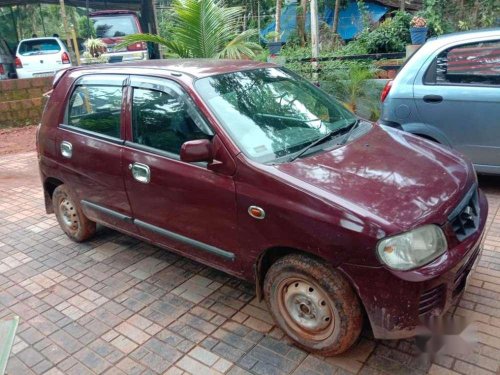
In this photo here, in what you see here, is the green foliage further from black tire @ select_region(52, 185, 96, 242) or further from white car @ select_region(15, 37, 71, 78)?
white car @ select_region(15, 37, 71, 78)

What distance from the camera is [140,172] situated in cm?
346

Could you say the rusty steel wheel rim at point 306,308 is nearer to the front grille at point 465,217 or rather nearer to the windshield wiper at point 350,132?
the front grille at point 465,217

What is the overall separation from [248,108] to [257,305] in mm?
1447

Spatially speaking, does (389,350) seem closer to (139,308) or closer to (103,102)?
(139,308)

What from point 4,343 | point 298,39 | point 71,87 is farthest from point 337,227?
point 298,39

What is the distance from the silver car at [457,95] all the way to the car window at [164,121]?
9.51ft

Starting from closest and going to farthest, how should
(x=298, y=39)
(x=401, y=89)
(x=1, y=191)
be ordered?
(x=401, y=89)
(x=1, y=191)
(x=298, y=39)

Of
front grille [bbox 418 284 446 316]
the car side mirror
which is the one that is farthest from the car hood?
the car side mirror

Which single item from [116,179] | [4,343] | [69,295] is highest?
[116,179]

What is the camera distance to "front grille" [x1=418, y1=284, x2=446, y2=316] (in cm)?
237

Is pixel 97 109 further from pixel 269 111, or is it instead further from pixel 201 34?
pixel 201 34

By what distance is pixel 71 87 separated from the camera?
14.0 ft

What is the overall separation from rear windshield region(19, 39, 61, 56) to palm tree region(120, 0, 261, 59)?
8098 mm

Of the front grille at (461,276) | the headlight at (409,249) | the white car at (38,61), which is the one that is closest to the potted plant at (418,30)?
the front grille at (461,276)
